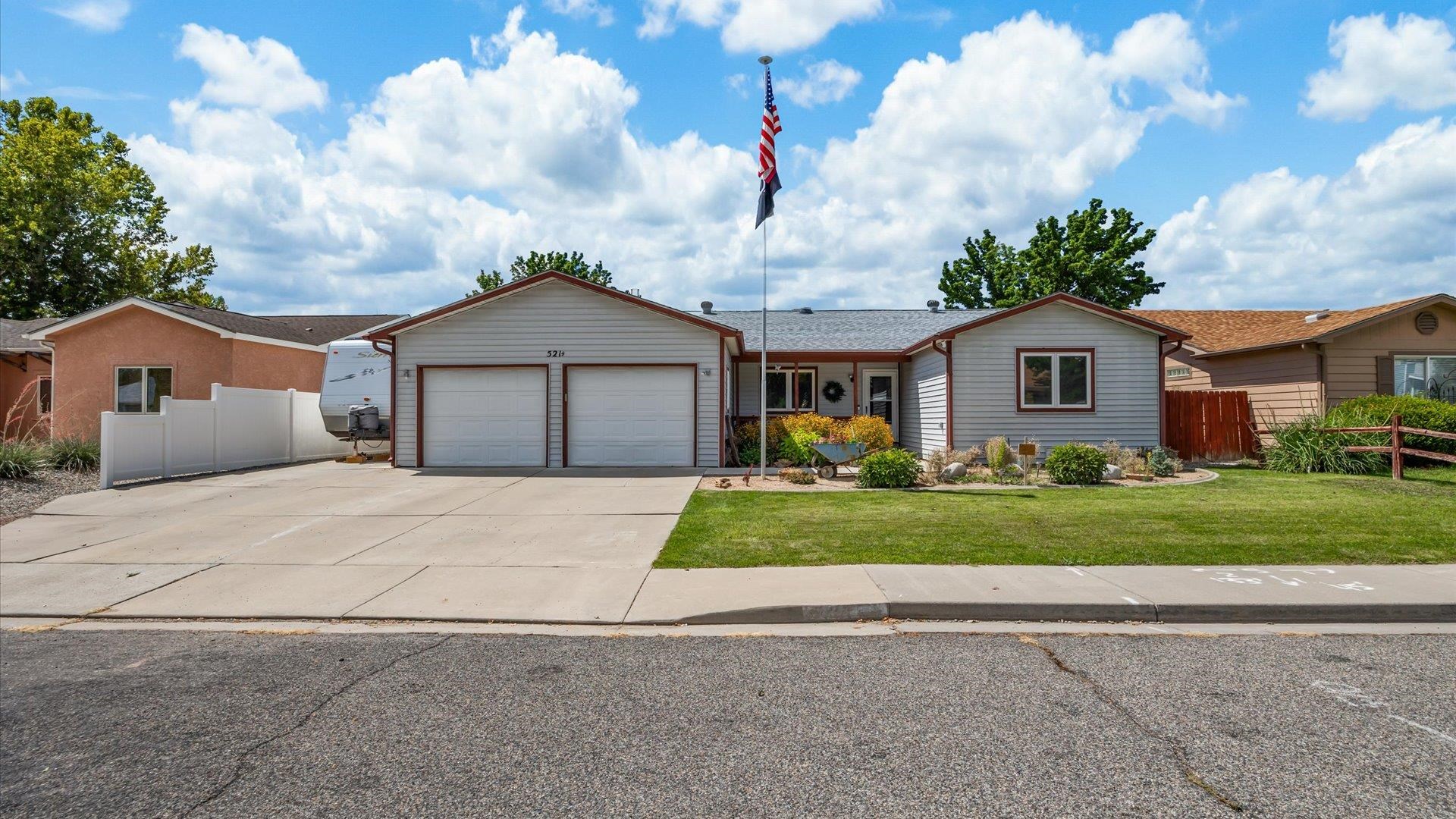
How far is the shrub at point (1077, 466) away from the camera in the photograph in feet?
47.4

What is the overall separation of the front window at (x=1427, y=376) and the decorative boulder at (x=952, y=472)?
1260 cm

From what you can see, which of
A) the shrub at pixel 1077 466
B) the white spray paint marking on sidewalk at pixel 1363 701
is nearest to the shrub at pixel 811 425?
the shrub at pixel 1077 466

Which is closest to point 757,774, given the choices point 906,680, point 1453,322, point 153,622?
point 906,680

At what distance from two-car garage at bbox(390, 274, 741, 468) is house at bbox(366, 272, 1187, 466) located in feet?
0.11

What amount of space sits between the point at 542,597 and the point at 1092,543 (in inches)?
231

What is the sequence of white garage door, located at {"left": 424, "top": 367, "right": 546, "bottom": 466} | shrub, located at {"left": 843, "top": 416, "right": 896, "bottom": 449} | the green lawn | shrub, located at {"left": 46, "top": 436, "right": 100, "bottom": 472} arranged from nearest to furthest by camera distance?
the green lawn
shrub, located at {"left": 46, "top": 436, "right": 100, "bottom": 472}
shrub, located at {"left": 843, "top": 416, "right": 896, "bottom": 449}
white garage door, located at {"left": 424, "top": 367, "right": 546, "bottom": 466}

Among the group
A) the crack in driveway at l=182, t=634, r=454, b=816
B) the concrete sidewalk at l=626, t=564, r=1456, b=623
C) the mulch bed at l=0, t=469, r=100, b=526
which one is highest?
the mulch bed at l=0, t=469, r=100, b=526

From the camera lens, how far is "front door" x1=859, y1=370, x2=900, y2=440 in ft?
75.5

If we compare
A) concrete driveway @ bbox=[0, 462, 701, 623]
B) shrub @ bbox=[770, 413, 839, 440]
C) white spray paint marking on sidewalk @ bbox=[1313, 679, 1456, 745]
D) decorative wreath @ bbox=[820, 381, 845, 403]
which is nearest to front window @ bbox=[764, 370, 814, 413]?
decorative wreath @ bbox=[820, 381, 845, 403]

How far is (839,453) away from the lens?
1495cm

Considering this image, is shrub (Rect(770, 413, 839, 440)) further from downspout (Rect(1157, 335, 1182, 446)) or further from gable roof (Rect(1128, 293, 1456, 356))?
gable roof (Rect(1128, 293, 1456, 356))

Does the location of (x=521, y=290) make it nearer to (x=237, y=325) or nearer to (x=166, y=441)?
(x=166, y=441)

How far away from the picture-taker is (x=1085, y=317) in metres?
Answer: 18.5

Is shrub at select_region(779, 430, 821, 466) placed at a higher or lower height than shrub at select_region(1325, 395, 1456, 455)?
lower
